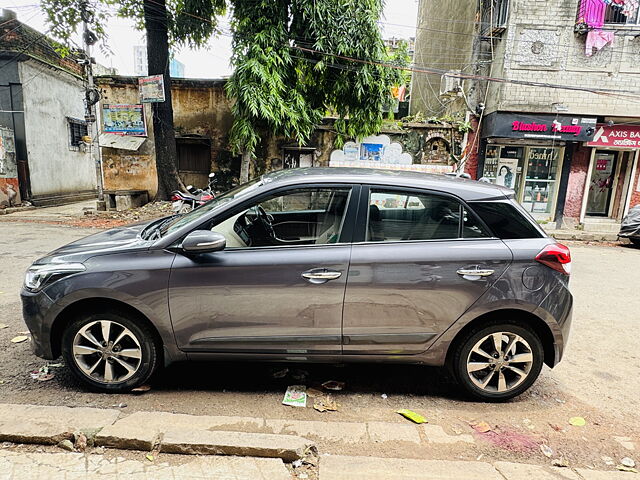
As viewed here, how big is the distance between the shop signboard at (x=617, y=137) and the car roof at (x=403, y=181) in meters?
11.8

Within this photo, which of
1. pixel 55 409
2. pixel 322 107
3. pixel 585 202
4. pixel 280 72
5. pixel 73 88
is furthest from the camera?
pixel 73 88

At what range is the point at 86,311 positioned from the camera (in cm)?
275

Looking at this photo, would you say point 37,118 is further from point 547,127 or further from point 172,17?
point 547,127

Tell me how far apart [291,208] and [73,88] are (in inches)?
748

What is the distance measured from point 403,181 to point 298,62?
360 inches

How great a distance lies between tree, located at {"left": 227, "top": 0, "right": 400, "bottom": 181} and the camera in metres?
9.98

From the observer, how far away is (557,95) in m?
11.7

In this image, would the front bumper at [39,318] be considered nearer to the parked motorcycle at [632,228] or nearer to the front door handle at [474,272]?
the front door handle at [474,272]

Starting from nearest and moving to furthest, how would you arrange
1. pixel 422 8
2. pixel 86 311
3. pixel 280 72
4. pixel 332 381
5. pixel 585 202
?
pixel 86 311 → pixel 332 381 → pixel 280 72 → pixel 585 202 → pixel 422 8

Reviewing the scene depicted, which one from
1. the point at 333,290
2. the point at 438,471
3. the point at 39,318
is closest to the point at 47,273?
the point at 39,318

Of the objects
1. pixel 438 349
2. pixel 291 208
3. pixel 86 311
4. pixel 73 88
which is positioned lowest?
pixel 438 349

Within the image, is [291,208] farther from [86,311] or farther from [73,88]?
[73,88]

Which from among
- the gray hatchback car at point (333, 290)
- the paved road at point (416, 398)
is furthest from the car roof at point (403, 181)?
the paved road at point (416, 398)

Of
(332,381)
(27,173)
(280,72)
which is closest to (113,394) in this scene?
(332,381)
